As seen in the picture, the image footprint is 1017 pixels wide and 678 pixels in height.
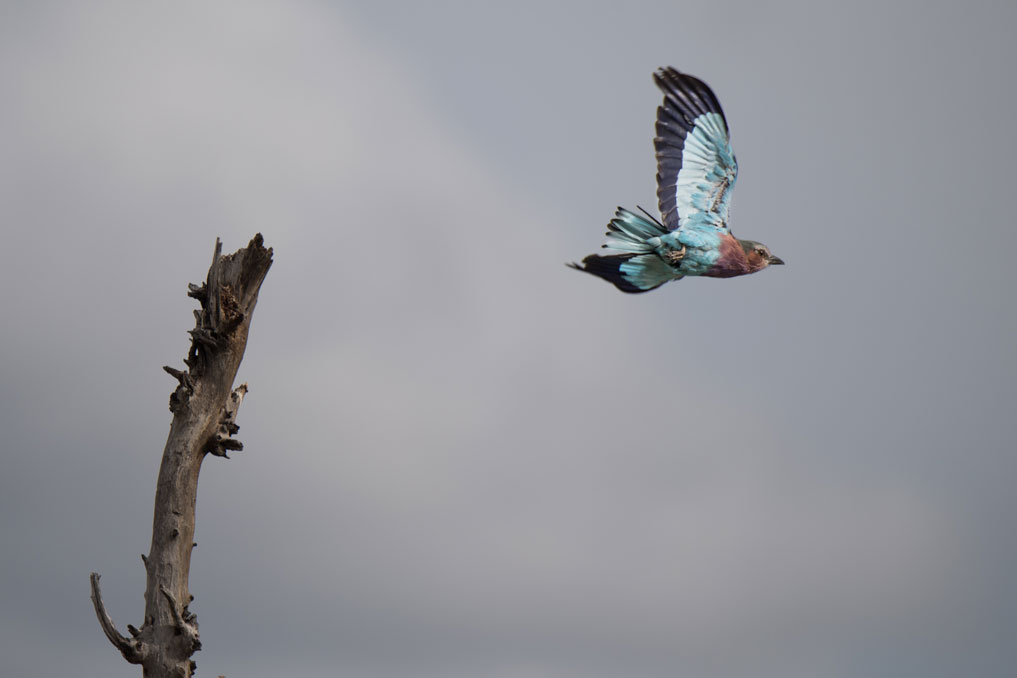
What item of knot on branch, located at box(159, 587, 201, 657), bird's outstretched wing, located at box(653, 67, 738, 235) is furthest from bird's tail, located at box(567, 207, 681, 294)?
knot on branch, located at box(159, 587, 201, 657)

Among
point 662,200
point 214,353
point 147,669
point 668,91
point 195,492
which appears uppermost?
point 668,91

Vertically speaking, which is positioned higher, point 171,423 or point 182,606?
point 171,423

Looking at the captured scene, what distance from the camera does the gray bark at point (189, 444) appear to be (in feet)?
39.3

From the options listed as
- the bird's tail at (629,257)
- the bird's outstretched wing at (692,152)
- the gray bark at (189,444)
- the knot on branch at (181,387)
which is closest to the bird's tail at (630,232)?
the bird's tail at (629,257)

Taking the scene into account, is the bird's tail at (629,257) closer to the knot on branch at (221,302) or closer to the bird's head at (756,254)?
the bird's head at (756,254)

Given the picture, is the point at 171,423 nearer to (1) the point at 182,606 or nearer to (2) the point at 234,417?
(2) the point at 234,417

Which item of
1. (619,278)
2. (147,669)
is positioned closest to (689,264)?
(619,278)

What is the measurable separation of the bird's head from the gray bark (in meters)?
4.14

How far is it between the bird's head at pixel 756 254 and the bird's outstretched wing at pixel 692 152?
0.72 feet

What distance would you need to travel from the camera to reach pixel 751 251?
1176 centimetres

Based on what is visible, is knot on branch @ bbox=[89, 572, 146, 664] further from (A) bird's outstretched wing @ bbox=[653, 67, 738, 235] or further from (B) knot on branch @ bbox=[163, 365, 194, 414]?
(A) bird's outstretched wing @ bbox=[653, 67, 738, 235]

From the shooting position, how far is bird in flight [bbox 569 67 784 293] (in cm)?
1138

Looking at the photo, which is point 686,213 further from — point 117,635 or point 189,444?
point 117,635

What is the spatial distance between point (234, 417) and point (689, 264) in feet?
13.6
